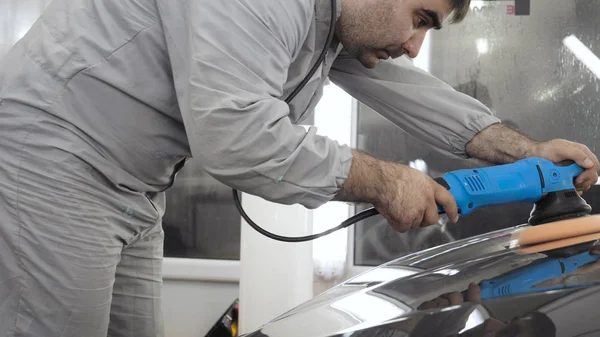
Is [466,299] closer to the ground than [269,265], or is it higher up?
closer to the ground

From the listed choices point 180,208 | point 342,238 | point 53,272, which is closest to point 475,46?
point 342,238

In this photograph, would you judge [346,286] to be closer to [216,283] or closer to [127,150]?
[127,150]

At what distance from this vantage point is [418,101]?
5.10 ft

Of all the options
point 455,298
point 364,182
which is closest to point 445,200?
point 364,182

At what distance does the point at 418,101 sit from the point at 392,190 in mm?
456

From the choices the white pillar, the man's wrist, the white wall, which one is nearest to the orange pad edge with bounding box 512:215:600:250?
the man's wrist

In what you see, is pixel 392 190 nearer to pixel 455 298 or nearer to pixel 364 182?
pixel 364 182

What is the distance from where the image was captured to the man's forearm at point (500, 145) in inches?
57.9

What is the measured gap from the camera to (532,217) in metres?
1.34

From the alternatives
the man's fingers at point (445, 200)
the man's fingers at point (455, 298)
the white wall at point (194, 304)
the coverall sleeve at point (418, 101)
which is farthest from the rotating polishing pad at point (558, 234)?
the white wall at point (194, 304)

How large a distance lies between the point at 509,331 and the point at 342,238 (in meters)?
2.03

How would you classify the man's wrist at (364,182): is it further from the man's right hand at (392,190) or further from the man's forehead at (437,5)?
the man's forehead at (437,5)

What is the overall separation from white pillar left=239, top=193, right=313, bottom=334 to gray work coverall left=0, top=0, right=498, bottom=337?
2.82 feet

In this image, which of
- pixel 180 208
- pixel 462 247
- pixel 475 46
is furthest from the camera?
pixel 180 208
